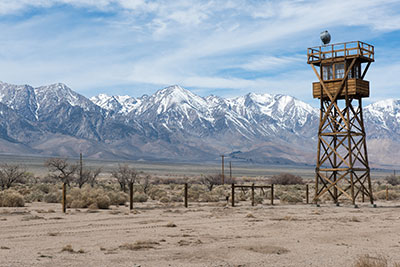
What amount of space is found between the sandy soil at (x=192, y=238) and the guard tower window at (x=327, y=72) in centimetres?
910

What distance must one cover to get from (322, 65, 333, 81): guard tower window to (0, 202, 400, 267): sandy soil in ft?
29.9

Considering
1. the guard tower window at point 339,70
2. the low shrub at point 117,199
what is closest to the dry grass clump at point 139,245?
the low shrub at point 117,199

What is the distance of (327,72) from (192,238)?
18225 millimetres

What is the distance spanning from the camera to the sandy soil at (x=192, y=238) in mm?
13839

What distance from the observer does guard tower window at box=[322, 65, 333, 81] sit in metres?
32.7

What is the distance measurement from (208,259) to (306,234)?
6.16 meters

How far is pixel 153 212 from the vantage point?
27.2 meters

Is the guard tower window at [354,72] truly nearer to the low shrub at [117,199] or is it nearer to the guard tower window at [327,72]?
the guard tower window at [327,72]

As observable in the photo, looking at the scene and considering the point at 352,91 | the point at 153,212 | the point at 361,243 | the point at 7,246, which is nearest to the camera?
the point at 7,246

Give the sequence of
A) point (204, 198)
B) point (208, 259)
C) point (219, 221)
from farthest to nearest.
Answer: point (204, 198) → point (219, 221) → point (208, 259)

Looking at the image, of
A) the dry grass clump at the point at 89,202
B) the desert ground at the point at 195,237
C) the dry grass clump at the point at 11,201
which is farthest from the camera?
the dry grass clump at the point at 89,202

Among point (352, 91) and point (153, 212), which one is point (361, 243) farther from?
point (352, 91)

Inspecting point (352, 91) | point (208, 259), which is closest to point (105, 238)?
point (208, 259)

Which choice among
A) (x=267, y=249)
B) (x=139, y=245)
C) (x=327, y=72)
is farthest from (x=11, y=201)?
(x=327, y=72)
